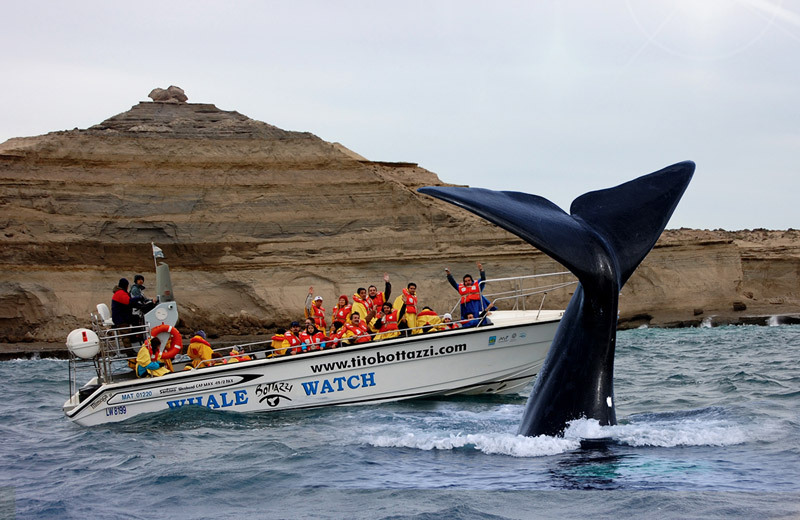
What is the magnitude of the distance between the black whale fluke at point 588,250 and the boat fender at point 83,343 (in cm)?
770

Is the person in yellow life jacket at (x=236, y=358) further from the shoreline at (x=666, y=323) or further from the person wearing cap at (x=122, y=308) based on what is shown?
the shoreline at (x=666, y=323)

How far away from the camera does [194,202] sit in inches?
1542

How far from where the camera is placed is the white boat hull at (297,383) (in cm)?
1286

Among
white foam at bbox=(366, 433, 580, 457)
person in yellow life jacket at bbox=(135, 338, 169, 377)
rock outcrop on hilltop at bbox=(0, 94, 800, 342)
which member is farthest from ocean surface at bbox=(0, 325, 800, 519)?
rock outcrop on hilltop at bbox=(0, 94, 800, 342)

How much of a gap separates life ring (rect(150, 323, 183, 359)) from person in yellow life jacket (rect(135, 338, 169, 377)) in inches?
5.2

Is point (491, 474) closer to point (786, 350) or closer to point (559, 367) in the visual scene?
point (559, 367)

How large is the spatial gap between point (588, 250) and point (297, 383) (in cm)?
685

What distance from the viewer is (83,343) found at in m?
13.0

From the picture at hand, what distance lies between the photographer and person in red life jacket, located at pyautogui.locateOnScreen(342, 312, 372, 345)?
13117 mm

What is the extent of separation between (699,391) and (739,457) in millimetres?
5619

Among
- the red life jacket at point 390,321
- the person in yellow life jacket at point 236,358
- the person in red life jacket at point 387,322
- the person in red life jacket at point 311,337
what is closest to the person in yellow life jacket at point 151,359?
the person in yellow life jacket at point 236,358

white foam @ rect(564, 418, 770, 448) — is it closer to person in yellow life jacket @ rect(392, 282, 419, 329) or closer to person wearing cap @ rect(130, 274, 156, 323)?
person in yellow life jacket @ rect(392, 282, 419, 329)

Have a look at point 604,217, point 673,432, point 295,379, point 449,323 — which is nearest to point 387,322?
point 449,323

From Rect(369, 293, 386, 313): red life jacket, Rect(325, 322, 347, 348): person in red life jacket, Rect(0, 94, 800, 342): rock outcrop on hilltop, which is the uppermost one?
Rect(0, 94, 800, 342): rock outcrop on hilltop
